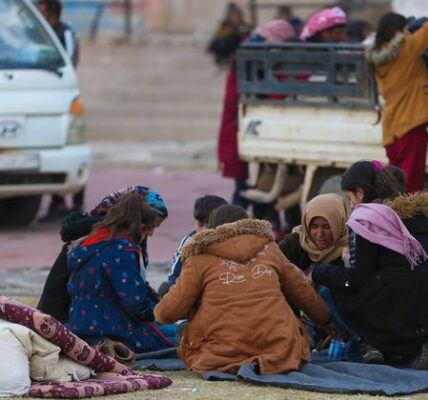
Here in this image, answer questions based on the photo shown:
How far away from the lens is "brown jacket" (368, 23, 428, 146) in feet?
34.7

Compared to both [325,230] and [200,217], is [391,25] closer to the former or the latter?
[200,217]

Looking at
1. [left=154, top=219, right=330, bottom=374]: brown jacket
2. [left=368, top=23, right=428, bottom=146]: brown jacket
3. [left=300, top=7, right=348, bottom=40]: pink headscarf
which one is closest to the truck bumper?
[left=300, top=7, right=348, bottom=40]: pink headscarf

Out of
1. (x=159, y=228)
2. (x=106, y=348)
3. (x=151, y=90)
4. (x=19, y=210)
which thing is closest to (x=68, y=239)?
(x=106, y=348)

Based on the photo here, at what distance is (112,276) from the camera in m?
7.68

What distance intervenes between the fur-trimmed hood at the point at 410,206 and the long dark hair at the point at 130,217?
113 centimetres

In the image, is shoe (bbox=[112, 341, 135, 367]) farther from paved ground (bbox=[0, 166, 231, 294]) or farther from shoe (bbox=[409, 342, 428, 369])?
paved ground (bbox=[0, 166, 231, 294])

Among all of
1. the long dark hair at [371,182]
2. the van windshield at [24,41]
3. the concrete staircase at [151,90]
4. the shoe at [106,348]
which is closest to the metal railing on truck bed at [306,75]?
the van windshield at [24,41]

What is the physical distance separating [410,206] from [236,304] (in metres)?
0.98

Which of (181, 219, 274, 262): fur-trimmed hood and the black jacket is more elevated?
(181, 219, 274, 262): fur-trimmed hood

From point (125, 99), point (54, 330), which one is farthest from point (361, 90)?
point (125, 99)

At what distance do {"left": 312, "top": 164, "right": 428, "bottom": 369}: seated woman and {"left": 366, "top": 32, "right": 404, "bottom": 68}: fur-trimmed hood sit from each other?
313 centimetres

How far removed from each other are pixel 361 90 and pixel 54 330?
4.80 meters

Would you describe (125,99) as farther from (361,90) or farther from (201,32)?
(361,90)

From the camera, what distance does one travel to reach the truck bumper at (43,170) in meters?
13.1
